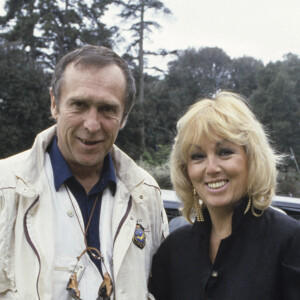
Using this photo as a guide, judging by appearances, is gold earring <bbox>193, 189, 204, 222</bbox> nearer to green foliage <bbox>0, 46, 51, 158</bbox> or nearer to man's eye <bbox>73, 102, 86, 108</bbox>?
man's eye <bbox>73, 102, 86, 108</bbox>

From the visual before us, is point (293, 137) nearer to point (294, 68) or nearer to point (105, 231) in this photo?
point (294, 68)

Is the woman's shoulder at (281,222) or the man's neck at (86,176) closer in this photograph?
the woman's shoulder at (281,222)

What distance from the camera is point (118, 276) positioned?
2.22 m

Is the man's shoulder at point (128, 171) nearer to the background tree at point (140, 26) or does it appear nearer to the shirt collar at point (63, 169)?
the shirt collar at point (63, 169)

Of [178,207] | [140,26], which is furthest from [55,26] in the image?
[178,207]

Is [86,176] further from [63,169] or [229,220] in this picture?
[229,220]

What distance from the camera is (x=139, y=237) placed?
7.96 feet

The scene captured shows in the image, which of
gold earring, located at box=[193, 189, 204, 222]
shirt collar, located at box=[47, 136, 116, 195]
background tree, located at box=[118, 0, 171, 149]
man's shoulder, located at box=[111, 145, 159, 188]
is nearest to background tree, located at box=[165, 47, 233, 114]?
background tree, located at box=[118, 0, 171, 149]

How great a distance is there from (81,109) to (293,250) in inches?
53.4

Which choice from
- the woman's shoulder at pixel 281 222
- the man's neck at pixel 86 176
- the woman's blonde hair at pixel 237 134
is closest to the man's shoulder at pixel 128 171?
the man's neck at pixel 86 176

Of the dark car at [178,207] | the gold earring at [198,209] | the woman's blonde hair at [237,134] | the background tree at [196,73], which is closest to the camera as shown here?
the woman's blonde hair at [237,134]

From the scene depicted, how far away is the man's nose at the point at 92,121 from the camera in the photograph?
2303 millimetres

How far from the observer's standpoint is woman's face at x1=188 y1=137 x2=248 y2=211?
2145 mm

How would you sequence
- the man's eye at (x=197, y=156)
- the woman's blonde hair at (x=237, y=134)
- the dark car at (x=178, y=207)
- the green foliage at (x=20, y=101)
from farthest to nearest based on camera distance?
the green foliage at (x=20, y=101)
the dark car at (x=178, y=207)
the man's eye at (x=197, y=156)
the woman's blonde hair at (x=237, y=134)
